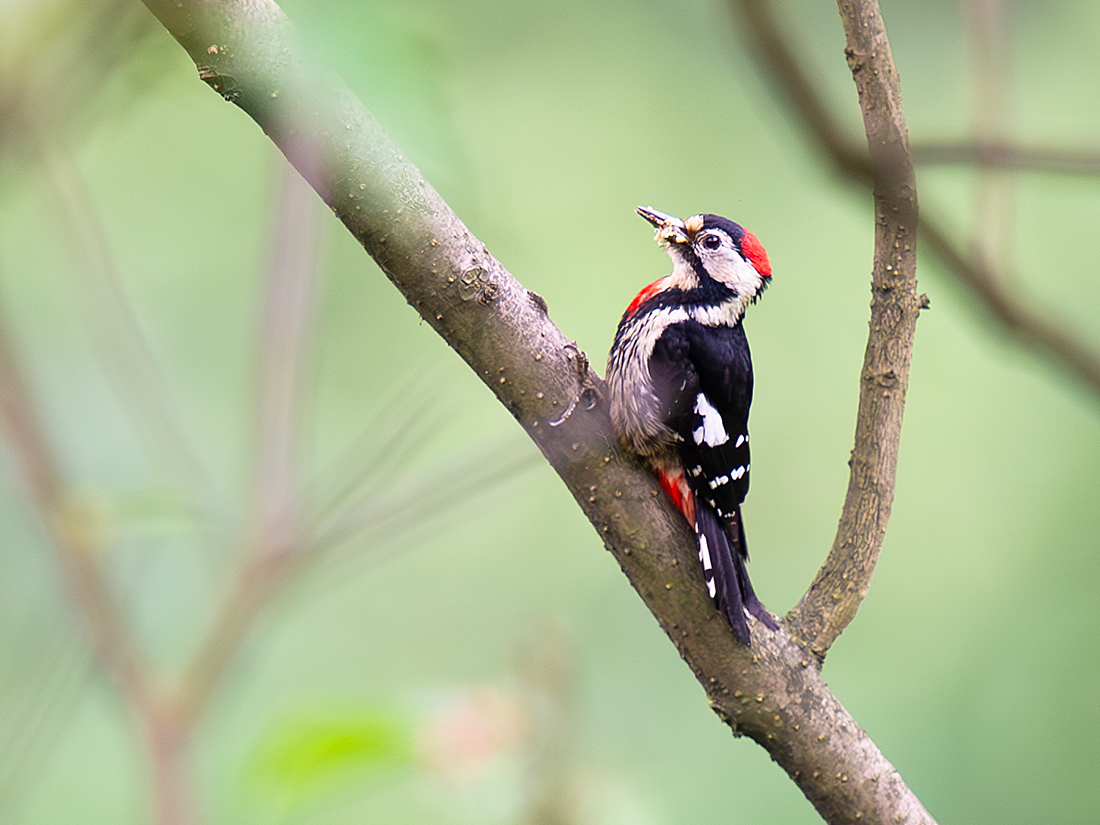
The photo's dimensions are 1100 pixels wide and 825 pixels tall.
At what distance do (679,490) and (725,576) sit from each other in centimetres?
22

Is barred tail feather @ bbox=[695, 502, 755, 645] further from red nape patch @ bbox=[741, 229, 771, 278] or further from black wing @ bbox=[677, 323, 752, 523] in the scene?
red nape patch @ bbox=[741, 229, 771, 278]

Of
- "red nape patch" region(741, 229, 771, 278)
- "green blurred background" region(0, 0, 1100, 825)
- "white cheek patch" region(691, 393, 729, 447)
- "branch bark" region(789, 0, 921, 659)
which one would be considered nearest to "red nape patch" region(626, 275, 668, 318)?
"red nape patch" region(741, 229, 771, 278)

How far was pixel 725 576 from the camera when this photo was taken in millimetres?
1112

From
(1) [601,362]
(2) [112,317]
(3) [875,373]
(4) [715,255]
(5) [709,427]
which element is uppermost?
(1) [601,362]

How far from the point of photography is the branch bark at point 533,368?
82cm

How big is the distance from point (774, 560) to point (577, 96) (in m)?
1.96

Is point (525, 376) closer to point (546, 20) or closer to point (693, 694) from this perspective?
point (693, 694)

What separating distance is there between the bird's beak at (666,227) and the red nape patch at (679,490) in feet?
Answer: 1.55

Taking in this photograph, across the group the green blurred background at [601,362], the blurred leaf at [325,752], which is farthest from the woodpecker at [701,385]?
the green blurred background at [601,362]

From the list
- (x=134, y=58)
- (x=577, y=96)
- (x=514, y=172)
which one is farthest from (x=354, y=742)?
(x=577, y=96)

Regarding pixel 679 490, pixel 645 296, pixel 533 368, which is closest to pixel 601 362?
pixel 645 296

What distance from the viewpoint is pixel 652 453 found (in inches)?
48.3

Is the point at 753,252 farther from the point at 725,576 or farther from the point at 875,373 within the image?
the point at 725,576

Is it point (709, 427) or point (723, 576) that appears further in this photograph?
point (709, 427)
